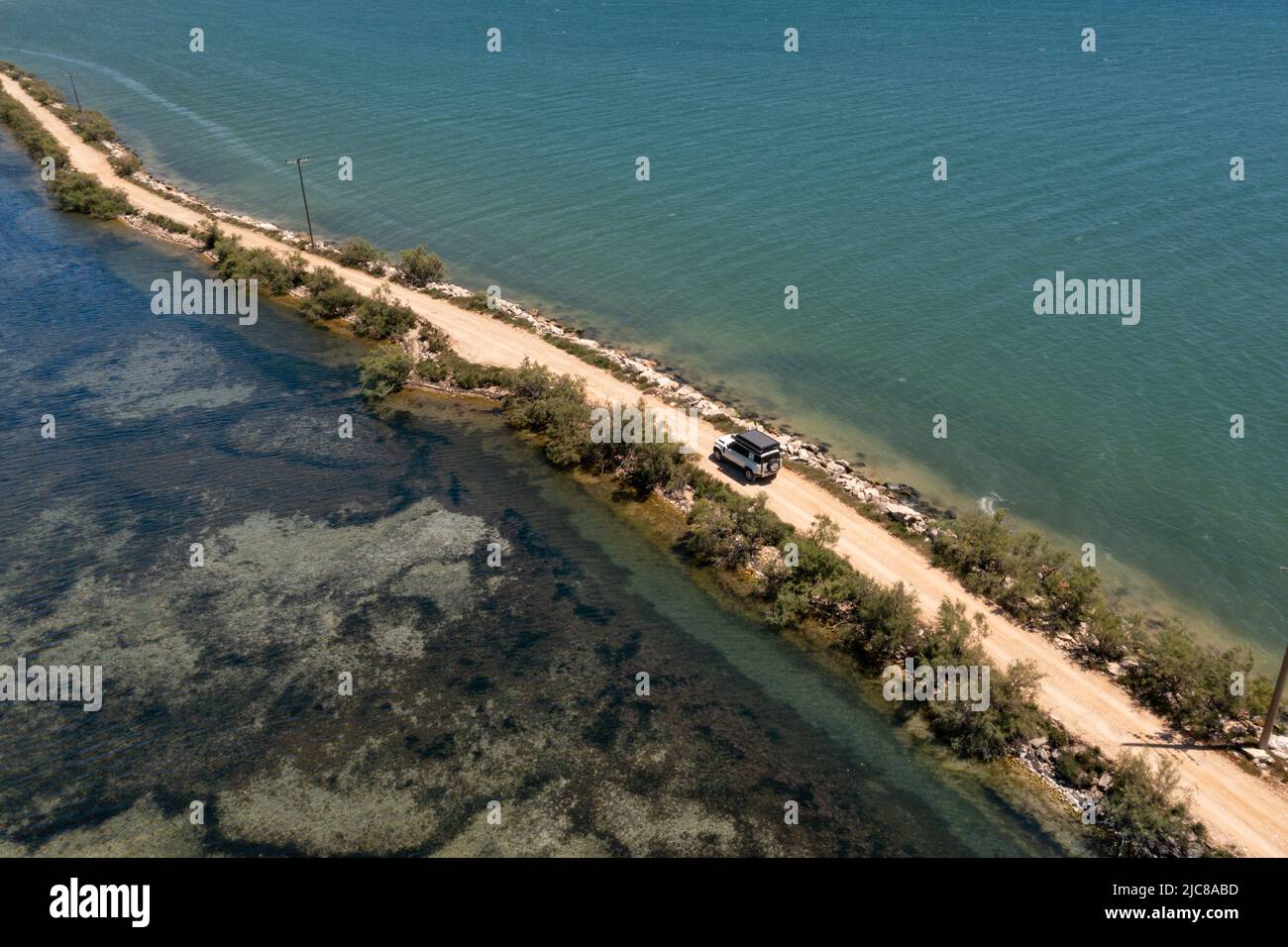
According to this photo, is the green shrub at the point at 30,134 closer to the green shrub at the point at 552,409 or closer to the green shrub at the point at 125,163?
the green shrub at the point at 125,163

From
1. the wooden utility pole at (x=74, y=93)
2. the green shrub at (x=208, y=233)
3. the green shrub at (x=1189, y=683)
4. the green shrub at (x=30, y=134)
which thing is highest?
the wooden utility pole at (x=74, y=93)

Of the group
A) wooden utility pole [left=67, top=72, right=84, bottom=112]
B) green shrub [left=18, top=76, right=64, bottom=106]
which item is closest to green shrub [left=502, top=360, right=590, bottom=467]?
wooden utility pole [left=67, top=72, right=84, bottom=112]

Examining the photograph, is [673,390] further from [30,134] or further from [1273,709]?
[30,134]

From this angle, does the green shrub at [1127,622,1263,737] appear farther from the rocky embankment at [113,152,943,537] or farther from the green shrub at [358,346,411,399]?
the green shrub at [358,346,411,399]

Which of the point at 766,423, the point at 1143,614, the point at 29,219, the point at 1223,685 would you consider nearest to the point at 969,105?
the point at 766,423

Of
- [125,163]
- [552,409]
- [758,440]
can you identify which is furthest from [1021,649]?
[125,163]

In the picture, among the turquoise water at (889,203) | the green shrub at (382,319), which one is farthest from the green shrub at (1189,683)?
the green shrub at (382,319)
